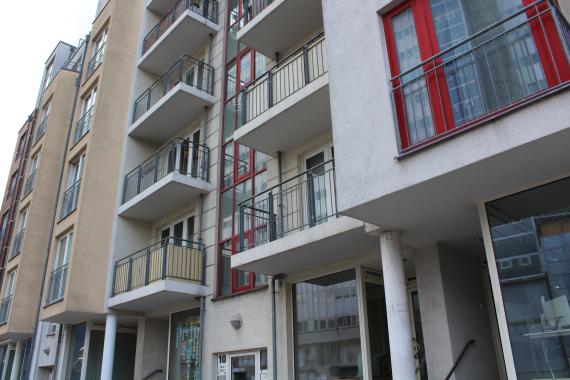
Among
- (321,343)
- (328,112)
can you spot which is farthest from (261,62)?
(321,343)

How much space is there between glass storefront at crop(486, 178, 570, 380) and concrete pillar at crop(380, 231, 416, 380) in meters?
1.23

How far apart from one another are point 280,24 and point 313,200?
16.0ft

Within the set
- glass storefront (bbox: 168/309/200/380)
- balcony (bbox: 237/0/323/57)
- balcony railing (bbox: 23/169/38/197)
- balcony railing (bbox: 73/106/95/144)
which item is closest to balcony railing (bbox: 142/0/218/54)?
balcony railing (bbox: 73/106/95/144)

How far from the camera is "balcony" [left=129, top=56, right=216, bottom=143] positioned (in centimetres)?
1411

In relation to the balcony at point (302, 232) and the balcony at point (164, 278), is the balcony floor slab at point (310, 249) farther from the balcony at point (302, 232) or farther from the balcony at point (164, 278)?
the balcony at point (164, 278)

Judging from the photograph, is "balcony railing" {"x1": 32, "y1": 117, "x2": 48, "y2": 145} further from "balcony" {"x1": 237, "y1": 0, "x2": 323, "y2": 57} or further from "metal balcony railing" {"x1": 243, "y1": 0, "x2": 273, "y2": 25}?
"balcony" {"x1": 237, "y1": 0, "x2": 323, "y2": 57}

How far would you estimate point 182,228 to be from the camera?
1422 centimetres

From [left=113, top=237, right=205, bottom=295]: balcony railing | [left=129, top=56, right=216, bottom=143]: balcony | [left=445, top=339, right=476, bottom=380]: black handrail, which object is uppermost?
[left=129, top=56, right=216, bottom=143]: balcony

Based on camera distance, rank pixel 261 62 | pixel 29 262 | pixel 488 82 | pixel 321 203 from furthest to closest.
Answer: pixel 29 262
pixel 261 62
pixel 321 203
pixel 488 82

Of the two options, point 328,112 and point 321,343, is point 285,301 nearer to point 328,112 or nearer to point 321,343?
point 321,343

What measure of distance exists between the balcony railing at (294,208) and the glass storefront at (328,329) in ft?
3.91

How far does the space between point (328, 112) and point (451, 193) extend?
418 centimetres

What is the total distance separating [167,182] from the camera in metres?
12.8

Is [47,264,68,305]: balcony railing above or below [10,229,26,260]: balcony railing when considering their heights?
below
